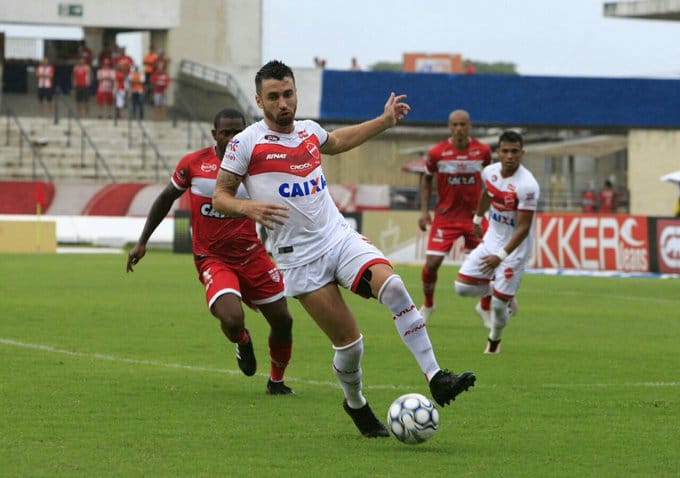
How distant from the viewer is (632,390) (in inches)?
474

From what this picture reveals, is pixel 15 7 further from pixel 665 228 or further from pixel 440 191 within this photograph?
pixel 440 191

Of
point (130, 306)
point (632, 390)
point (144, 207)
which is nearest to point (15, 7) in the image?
point (144, 207)

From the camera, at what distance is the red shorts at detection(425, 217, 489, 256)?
18797 millimetres

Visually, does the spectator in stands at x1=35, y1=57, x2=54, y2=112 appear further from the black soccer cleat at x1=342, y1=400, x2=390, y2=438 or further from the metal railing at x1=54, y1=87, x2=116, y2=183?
the black soccer cleat at x1=342, y1=400, x2=390, y2=438

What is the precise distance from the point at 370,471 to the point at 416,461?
0.45 metres

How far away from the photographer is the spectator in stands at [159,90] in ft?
174

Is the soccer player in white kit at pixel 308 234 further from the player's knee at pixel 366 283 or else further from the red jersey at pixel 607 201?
the red jersey at pixel 607 201

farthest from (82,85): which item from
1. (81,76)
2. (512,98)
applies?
(512,98)

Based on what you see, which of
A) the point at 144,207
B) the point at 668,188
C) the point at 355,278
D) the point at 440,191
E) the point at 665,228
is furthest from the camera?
the point at 668,188

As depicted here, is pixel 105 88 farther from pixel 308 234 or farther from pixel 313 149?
pixel 308 234

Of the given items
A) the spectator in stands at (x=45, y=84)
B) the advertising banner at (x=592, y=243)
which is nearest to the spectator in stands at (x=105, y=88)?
the spectator in stands at (x=45, y=84)

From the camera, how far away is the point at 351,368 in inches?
364

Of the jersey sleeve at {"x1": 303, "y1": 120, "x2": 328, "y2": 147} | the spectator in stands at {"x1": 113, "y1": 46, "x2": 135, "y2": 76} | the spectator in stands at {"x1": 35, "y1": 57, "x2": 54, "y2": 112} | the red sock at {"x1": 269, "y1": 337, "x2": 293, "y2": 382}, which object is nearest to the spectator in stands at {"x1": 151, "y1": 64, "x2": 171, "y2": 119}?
the spectator in stands at {"x1": 113, "y1": 46, "x2": 135, "y2": 76}

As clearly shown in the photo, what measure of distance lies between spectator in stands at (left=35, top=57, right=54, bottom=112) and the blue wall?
906 cm
